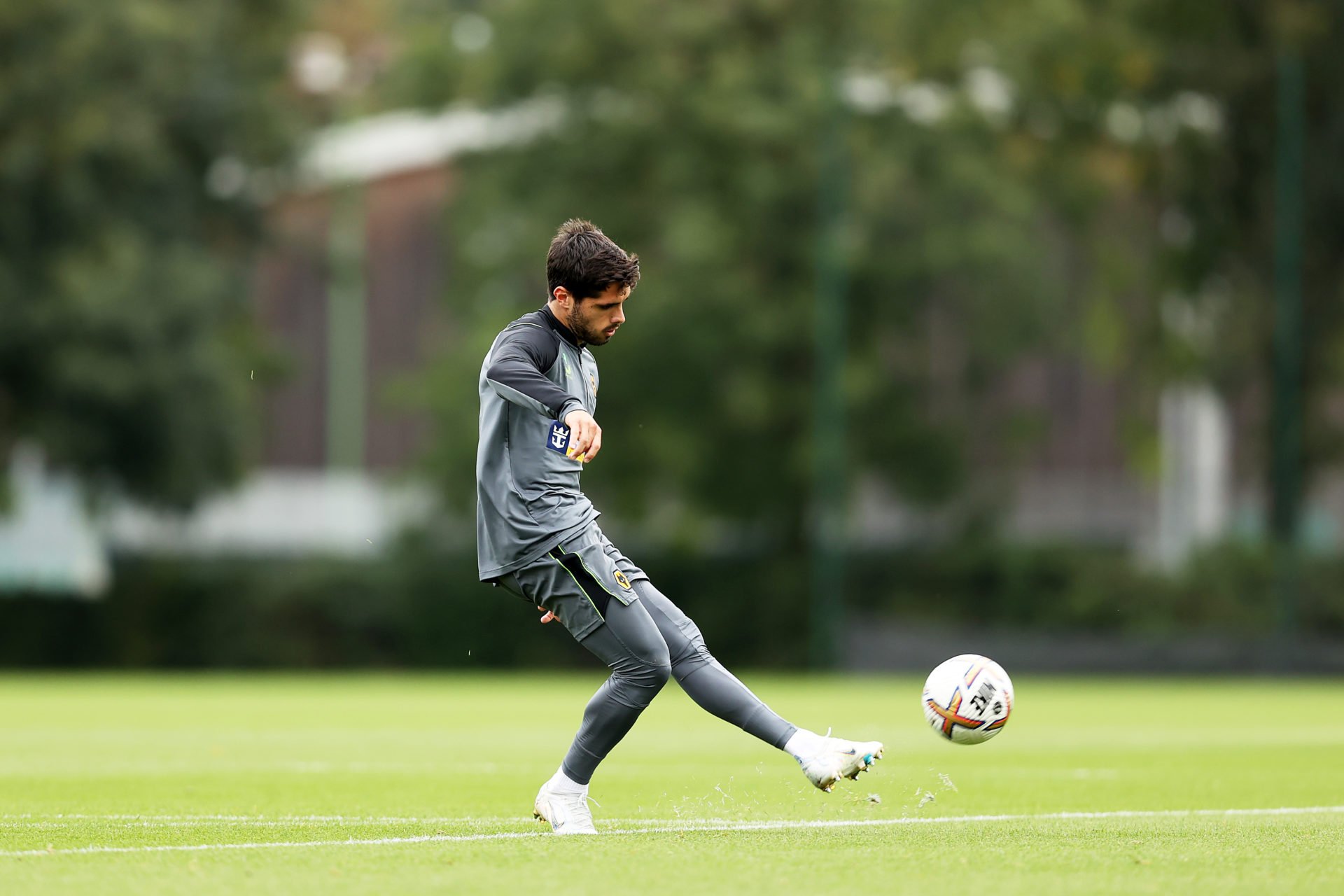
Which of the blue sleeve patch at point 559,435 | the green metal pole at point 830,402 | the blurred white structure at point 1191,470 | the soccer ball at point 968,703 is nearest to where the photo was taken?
the blue sleeve patch at point 559,435

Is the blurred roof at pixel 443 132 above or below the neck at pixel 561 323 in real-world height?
above

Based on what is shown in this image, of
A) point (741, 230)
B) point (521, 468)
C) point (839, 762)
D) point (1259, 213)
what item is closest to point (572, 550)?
point (521, 468)

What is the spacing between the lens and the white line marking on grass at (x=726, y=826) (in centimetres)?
648

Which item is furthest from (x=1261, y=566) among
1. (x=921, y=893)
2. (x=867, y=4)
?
Answer: (x=921, y=893)

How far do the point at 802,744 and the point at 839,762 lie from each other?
0.15 metres

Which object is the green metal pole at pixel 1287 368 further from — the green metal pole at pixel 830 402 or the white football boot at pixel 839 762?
the white football boot at pixel 839 762

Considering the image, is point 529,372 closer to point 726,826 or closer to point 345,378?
point 726,826

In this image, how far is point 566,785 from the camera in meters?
7.01

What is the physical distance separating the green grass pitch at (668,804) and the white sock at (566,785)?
0.23 meters

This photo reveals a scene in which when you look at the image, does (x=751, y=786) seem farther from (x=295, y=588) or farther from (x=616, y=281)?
(x=295, y=588)

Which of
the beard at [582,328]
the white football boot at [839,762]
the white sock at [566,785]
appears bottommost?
the white sock at [566,785]

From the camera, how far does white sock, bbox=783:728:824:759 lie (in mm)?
6797

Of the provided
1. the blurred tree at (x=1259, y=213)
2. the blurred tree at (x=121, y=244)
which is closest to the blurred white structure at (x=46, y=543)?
the blurred tree at (x=121, y=244)

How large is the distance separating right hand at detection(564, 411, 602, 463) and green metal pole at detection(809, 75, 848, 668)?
15.4m
